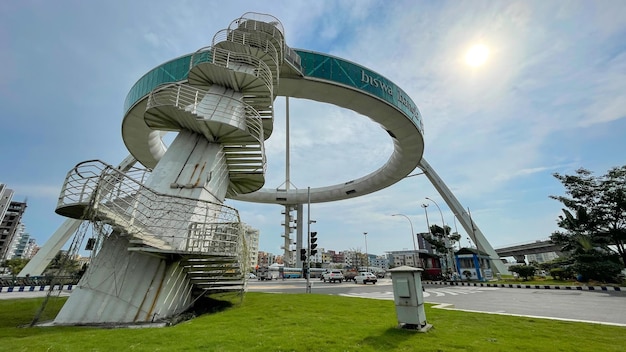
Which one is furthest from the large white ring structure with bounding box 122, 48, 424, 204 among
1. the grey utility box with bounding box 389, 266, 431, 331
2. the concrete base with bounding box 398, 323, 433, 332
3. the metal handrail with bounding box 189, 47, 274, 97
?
the concrete base with bounding box 398, 323, 433, 332

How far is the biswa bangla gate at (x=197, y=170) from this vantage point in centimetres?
762

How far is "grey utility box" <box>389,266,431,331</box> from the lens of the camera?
568 centimetres

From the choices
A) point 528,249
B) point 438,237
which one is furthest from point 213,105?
point 528,249

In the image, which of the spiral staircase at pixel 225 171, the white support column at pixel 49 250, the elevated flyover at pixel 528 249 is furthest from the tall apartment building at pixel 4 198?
the elevated flyover at pixel 528 249

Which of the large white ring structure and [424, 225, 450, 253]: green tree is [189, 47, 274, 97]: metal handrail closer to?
the large white ring structure

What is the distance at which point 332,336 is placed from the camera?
5.21m

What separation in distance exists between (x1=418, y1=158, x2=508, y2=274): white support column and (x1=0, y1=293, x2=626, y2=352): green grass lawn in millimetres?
30242

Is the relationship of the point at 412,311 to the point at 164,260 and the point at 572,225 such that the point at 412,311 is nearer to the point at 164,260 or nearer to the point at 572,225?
the point at 164,260

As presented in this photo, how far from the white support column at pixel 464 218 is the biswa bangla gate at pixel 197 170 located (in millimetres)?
13731

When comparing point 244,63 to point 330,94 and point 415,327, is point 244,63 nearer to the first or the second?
point 330,94

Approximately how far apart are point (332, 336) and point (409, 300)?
1.79 meters

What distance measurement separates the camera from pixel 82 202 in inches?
273

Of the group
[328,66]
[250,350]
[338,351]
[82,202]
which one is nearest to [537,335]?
[338,351]

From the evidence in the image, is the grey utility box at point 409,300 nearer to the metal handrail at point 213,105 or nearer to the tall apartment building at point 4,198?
the metal handrail at point 213,105
